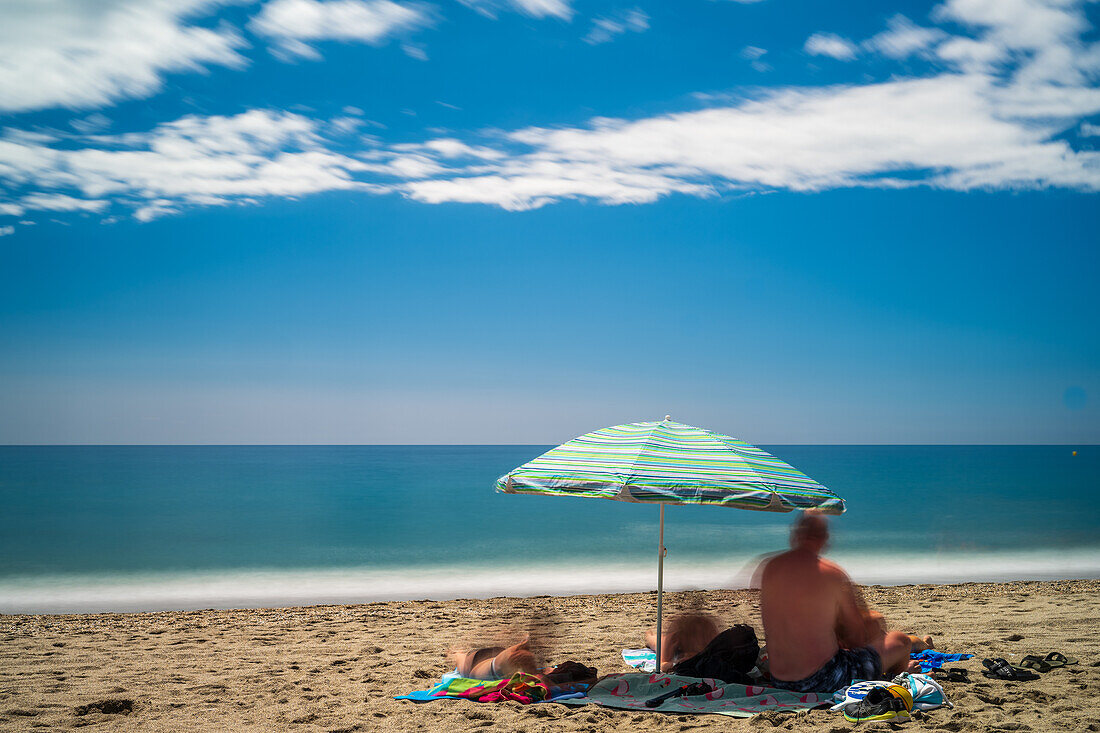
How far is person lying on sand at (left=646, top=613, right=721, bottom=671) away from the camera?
4684 mm

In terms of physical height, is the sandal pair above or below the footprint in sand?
above

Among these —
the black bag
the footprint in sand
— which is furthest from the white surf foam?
the black bag

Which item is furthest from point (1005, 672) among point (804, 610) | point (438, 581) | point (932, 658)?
point (438, 581)

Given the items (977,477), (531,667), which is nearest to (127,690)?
(531,667)

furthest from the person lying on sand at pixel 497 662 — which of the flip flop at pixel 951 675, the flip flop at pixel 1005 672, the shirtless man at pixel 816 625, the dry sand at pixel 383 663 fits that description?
the flip flop at pixel 1005 672

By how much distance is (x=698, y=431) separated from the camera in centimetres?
459

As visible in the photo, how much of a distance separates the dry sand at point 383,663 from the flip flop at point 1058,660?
0.10 metres

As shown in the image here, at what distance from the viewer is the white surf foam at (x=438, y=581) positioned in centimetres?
1017

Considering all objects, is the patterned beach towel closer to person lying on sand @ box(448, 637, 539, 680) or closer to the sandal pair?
person lying on sand @ box(448, 637, 539, 680)

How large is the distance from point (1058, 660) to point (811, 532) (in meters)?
→ 2.42

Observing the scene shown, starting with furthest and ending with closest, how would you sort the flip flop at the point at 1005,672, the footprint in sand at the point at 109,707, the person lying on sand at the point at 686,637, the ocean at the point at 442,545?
the ocean at the point at 442,545 → the person lying on sand at the point at 686,637 → the flip flop at the point at 1005,672 → the footprint in sand at the point at 109,707

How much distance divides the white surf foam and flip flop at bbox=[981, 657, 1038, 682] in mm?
4973

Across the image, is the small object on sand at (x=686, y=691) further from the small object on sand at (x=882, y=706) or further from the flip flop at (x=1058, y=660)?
the flip flop at (x=1058, y=660)

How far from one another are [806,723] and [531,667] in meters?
1.64
